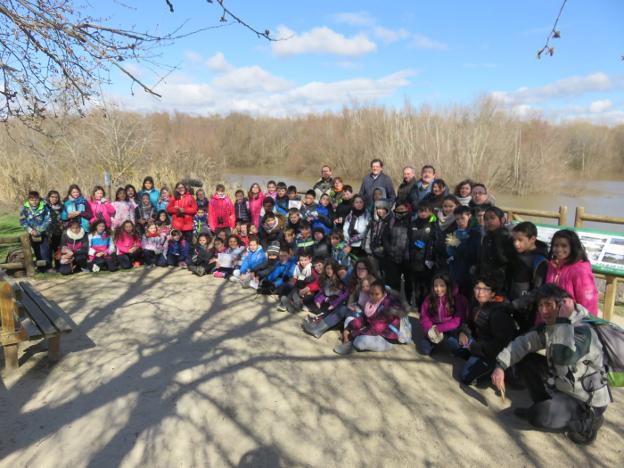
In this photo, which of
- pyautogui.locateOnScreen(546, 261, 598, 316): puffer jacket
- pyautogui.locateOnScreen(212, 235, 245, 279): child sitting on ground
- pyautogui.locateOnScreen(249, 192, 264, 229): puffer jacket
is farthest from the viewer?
pyautogui.locateOnScreen(249, 192, 264, 229): puffer jacket

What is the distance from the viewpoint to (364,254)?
22.1ft

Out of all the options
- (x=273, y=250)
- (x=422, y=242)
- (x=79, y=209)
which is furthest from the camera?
(x=79, y=209)

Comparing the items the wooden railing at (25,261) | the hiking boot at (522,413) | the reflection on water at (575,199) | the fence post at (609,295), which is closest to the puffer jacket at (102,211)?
the wooden railing at (25,261)

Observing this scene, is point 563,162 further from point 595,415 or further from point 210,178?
point 595,415

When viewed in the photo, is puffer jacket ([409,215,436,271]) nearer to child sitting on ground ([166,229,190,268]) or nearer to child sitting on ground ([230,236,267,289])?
child sitting on ground ([230,236,267,289])

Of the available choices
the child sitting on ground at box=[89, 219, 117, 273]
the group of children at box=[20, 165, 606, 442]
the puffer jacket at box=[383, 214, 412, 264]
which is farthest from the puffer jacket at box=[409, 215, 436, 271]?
the child sitting on ground at box=[89, 219, 117, 273]

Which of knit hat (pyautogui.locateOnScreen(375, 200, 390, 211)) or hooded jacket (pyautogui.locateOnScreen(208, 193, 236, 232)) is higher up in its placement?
knit hat (pyautogui.locateOnScreen(375, 200, 390, 211))

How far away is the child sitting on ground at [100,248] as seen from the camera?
775 cm

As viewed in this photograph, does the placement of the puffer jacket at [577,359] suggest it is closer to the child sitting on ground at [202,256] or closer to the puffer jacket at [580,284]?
the puffer jacket at [580,284]

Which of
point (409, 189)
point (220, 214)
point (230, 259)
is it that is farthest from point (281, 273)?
point (220, 214)

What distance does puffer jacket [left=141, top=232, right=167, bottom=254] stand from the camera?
8.05 meters

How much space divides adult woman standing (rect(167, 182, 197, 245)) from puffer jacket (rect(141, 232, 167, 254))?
0.39m

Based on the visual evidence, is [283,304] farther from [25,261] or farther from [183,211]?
[25,261]

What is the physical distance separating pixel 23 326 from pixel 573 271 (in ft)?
16.7
